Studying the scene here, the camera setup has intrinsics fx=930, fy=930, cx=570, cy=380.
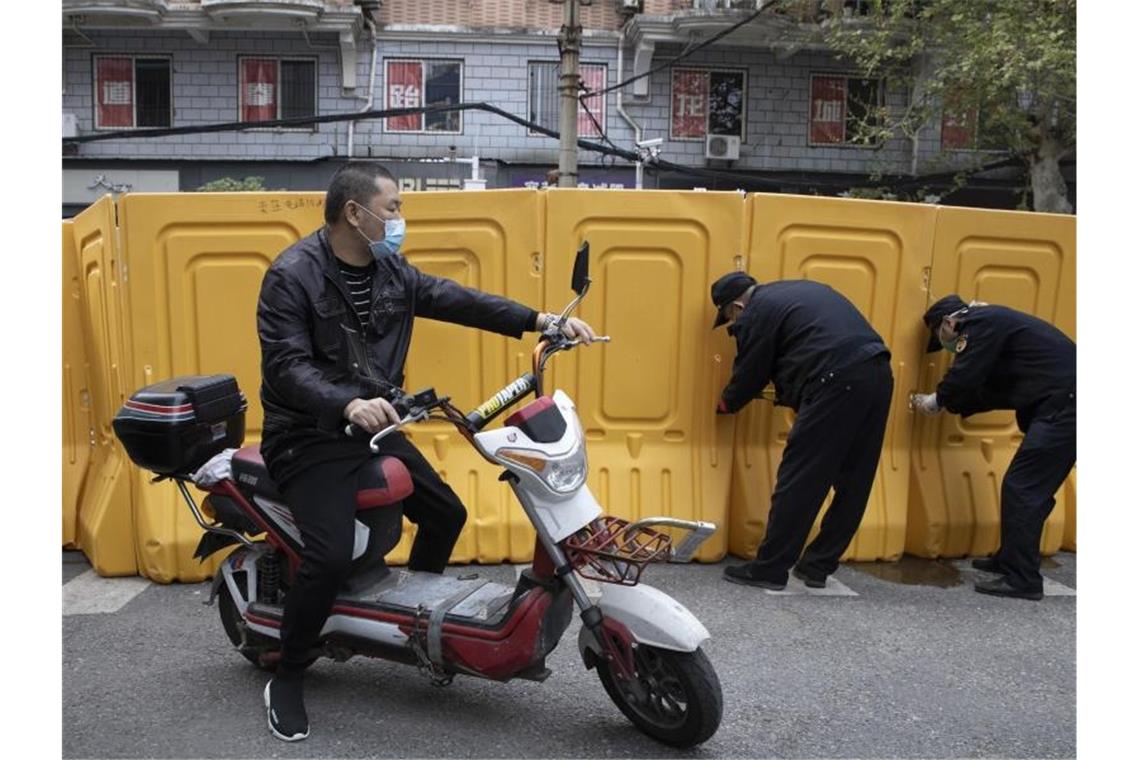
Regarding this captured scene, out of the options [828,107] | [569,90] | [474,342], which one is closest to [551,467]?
[474,342]

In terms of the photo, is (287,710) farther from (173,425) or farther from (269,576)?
(173,425)

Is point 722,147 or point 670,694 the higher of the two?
point 722,147

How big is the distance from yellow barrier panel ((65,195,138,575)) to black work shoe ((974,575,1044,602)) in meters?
4.40

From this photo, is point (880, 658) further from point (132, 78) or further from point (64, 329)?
point (132, 78)

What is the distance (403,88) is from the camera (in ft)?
63.0

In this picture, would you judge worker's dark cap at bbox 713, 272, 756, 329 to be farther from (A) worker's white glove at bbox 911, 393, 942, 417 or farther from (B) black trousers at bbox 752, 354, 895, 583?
(A) worker's white glove at bbox 911, 393, 942, 417

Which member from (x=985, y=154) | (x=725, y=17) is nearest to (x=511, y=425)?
(x=725, y=17)

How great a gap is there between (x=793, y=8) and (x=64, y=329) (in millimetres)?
16972

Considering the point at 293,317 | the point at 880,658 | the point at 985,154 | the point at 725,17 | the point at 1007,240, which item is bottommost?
the point at 880,658

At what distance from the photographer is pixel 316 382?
285 centimetres

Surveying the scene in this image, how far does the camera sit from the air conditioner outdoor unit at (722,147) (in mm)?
19203

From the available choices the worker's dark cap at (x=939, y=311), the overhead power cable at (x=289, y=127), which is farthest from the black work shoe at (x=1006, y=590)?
the overhead power cable at (x=289, y=127)

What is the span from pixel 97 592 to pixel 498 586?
244 cm

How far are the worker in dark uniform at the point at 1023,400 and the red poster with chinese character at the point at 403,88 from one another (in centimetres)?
1591
